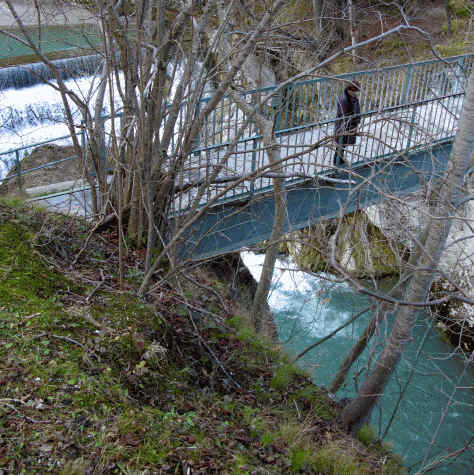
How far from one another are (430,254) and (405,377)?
566cm

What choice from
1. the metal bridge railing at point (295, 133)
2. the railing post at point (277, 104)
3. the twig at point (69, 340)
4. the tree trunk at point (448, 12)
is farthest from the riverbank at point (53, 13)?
the tree trunk at point (448, 12)

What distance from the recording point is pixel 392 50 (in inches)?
910

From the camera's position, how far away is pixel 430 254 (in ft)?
18.7

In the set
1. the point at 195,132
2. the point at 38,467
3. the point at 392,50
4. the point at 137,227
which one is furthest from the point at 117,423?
the point at 392,50

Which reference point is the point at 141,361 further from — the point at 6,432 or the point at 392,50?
the point at 392,50

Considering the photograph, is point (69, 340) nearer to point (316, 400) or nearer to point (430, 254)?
point (316, 400)

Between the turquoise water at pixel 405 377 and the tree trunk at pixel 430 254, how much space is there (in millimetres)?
448

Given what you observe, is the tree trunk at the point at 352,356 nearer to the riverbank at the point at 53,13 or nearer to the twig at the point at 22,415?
the twig at the point at 22,415

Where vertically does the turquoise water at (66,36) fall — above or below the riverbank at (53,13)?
below

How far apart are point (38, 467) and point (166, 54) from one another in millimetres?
4098

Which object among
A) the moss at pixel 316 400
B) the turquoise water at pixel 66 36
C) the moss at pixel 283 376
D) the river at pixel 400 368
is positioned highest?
the turquoise water at pixel 66 36

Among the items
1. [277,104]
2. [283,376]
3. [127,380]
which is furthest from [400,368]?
[127,380]

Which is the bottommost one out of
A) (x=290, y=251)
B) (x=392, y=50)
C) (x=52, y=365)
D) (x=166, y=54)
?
(x=290, y=251)

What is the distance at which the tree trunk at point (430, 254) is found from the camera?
5516mm
